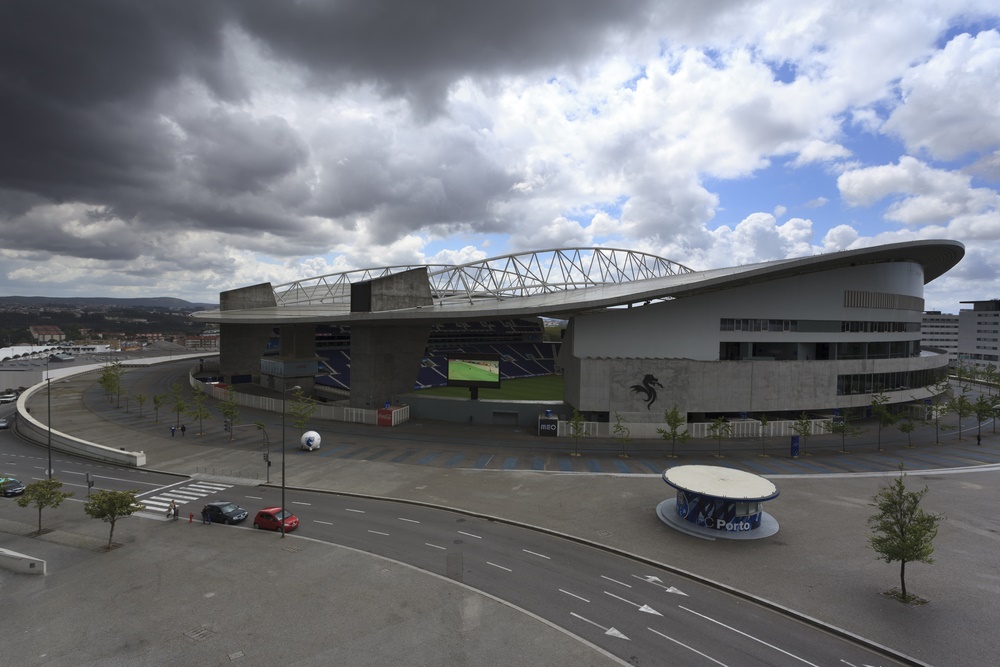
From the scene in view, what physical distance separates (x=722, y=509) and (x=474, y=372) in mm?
30601

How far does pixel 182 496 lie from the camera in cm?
2900

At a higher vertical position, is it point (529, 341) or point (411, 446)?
point (529, 341)

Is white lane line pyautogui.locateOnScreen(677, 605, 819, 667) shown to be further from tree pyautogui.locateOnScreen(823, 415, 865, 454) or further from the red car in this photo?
tree pyautogui.locateOnScreen(823, 415, 865, 454)

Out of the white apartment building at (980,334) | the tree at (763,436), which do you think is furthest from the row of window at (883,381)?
the white apartment building at (980,334)

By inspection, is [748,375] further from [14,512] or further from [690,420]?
[14,512]

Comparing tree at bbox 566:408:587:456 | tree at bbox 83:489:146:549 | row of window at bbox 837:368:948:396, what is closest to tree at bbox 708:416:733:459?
tree at bbox 566:408:587:456

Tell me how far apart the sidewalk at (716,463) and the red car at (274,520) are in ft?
19.0

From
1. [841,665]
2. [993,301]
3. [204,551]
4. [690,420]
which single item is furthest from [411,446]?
[993,301]

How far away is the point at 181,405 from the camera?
47.2 meters

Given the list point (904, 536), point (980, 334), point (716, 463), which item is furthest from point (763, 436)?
point (980, 334)

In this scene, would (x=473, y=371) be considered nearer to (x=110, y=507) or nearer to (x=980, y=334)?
(x=110, y=507)

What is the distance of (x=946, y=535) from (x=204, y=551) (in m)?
35.8

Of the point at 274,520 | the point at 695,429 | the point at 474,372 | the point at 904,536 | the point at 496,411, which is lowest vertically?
the point at 274,520

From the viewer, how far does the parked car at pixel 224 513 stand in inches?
974
